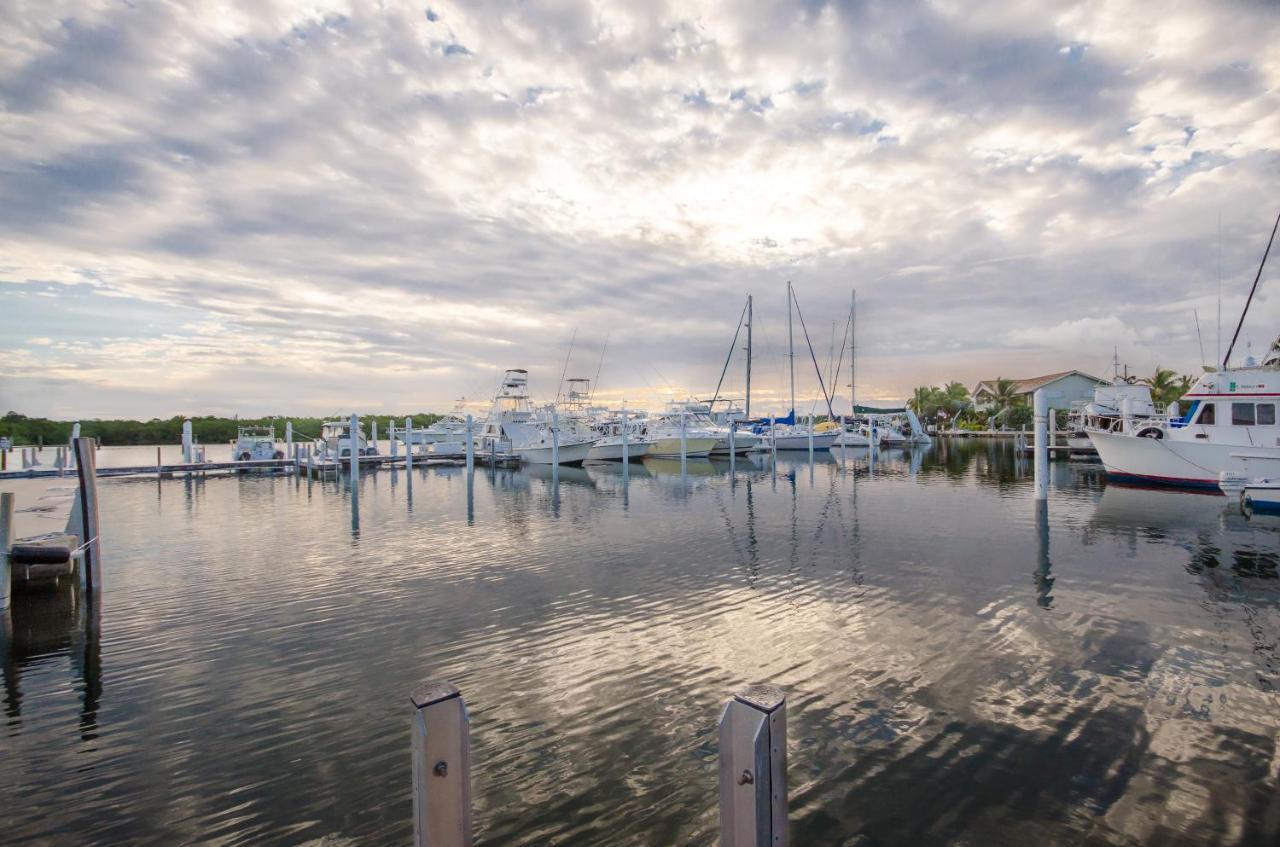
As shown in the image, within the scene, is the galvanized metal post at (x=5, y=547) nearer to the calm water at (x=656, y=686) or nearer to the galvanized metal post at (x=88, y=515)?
the calm water at (x=656, y=686)

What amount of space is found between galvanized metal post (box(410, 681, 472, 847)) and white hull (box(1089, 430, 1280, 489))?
28508 millimetres

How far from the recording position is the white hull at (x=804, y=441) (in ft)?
203

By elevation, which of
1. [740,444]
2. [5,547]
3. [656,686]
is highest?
[5,547]

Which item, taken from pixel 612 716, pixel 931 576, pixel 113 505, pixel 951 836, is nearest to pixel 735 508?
pixel 931 576

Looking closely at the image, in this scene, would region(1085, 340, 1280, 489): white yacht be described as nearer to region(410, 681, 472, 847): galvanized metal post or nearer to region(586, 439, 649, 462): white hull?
region(410, 681, 472, 847): galvanized metal post

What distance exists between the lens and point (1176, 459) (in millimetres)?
27297

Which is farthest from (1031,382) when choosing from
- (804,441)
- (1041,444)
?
(1041,444)

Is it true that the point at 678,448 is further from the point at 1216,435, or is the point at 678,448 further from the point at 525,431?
the point at 1216,435

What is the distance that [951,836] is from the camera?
4.65 m

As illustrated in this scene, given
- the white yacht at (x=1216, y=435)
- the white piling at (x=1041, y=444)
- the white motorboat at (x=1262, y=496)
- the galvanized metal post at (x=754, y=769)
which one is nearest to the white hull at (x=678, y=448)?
the white yacht at (x=1216, y=435)

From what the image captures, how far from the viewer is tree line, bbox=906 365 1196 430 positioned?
65062mm

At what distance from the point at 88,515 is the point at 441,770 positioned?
13281 mm

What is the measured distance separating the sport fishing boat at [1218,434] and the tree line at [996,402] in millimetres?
37057

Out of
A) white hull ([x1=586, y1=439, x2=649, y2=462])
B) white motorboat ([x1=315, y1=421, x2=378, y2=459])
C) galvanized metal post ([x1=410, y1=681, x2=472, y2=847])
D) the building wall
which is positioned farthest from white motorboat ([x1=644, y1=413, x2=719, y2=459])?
the building wall
